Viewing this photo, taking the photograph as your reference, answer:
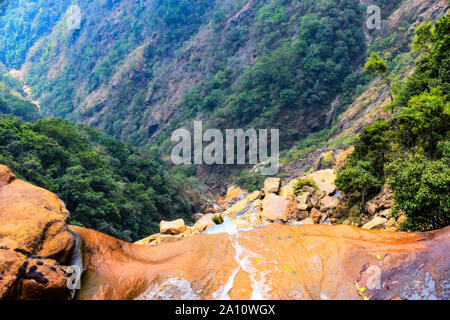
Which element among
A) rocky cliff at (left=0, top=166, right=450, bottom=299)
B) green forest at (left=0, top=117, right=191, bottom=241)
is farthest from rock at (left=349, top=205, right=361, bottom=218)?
green forest at (left=0, top=117, right=191, bottom=241)

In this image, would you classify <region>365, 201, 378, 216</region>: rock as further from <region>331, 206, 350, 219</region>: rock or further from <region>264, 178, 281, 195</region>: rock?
<region>264, 178, 281, 195</region>: rock

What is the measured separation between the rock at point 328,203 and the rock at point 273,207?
193cm

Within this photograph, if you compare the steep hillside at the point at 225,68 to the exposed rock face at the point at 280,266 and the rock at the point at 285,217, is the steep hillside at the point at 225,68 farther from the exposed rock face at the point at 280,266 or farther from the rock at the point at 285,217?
the exposed rock face at the point at 280,266

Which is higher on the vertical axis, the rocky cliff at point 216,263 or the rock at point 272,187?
the rock at point 272,187

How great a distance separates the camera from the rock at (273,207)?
15.4 meters

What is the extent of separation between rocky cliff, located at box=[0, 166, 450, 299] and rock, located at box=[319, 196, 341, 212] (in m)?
4.65

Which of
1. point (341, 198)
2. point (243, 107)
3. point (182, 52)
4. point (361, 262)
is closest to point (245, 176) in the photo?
point (243, 107)

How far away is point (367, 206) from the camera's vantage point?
41.3 ft

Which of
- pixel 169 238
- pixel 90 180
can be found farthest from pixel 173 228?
pixel 90 180

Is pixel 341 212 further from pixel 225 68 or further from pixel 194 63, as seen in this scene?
pixel 194 63

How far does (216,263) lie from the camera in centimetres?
912

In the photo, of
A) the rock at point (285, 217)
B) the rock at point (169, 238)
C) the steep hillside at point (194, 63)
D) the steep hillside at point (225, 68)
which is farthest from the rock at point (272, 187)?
the steep hillside at point (194, 63)

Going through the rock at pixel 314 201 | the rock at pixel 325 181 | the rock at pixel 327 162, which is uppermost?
the rock at pixel 327 162
